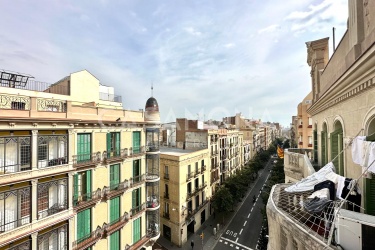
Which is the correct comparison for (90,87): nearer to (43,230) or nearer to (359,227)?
(43,230)

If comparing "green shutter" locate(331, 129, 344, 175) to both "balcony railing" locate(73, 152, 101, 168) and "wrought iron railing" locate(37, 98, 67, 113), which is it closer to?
"balcony railing" locate(73, 152, 101, 168)

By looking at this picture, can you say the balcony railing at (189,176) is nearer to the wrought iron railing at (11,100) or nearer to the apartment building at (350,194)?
the apartment building at (350,194)

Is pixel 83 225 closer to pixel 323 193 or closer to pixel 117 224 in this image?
pixel 117 224

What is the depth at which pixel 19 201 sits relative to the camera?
36.6ft

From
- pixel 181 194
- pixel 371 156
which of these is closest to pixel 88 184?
pixel 181 194

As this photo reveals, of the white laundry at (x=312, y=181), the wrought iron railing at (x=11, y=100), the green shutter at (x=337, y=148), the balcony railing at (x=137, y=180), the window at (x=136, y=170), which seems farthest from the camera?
the window at (x=136, y=170)

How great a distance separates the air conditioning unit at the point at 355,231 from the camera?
4.28 metres

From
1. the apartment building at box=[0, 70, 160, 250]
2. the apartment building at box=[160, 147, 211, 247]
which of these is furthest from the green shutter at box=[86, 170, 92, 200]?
the apartment building at box=[160, 147, 211, 247]

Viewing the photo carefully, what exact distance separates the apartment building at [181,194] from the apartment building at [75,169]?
543cm

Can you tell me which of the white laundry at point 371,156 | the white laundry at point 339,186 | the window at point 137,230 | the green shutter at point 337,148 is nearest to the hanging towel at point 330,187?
the white laundry at point 339,186

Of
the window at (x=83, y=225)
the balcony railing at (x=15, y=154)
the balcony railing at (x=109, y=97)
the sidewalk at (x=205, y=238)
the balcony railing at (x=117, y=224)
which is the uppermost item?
the balcony railing at (x=109, y=97)

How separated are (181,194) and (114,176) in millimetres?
12210

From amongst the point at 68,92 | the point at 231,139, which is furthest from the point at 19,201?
the point at 231,139

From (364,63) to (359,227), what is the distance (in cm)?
410
